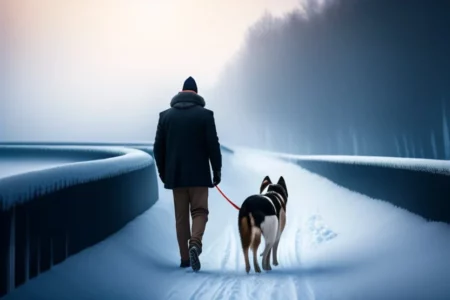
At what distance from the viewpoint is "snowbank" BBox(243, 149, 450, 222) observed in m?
6.58

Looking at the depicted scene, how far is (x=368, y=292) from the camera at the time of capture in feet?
17.3

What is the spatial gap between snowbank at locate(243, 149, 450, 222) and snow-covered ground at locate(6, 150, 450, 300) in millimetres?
168

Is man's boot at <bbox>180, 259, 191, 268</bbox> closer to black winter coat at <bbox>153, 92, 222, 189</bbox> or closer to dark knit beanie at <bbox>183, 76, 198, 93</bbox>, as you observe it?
black winter coat at <bbox>153, 92, 222, 189</bbox>

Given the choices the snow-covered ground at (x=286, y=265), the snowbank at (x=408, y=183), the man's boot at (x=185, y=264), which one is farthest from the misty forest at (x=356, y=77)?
the man's boot at (x=185, y=264)

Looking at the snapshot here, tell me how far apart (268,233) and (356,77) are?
57.2m

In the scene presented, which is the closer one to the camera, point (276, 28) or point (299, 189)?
point (299, 189)

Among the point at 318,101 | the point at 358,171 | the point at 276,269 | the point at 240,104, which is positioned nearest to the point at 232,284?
the point at 276,269

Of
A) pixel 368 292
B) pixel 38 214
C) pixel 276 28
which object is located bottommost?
pixel 368 292

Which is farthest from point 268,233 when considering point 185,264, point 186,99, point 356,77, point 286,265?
point 356,77

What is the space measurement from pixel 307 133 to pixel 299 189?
182ft

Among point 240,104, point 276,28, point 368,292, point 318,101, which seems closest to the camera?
point 368,292

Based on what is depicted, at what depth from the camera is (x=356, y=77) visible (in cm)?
6116

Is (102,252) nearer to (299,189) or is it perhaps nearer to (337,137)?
(299,189)

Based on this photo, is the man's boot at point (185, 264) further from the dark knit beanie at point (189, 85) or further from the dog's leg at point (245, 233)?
the dark knit beanie at point (189, 85)
